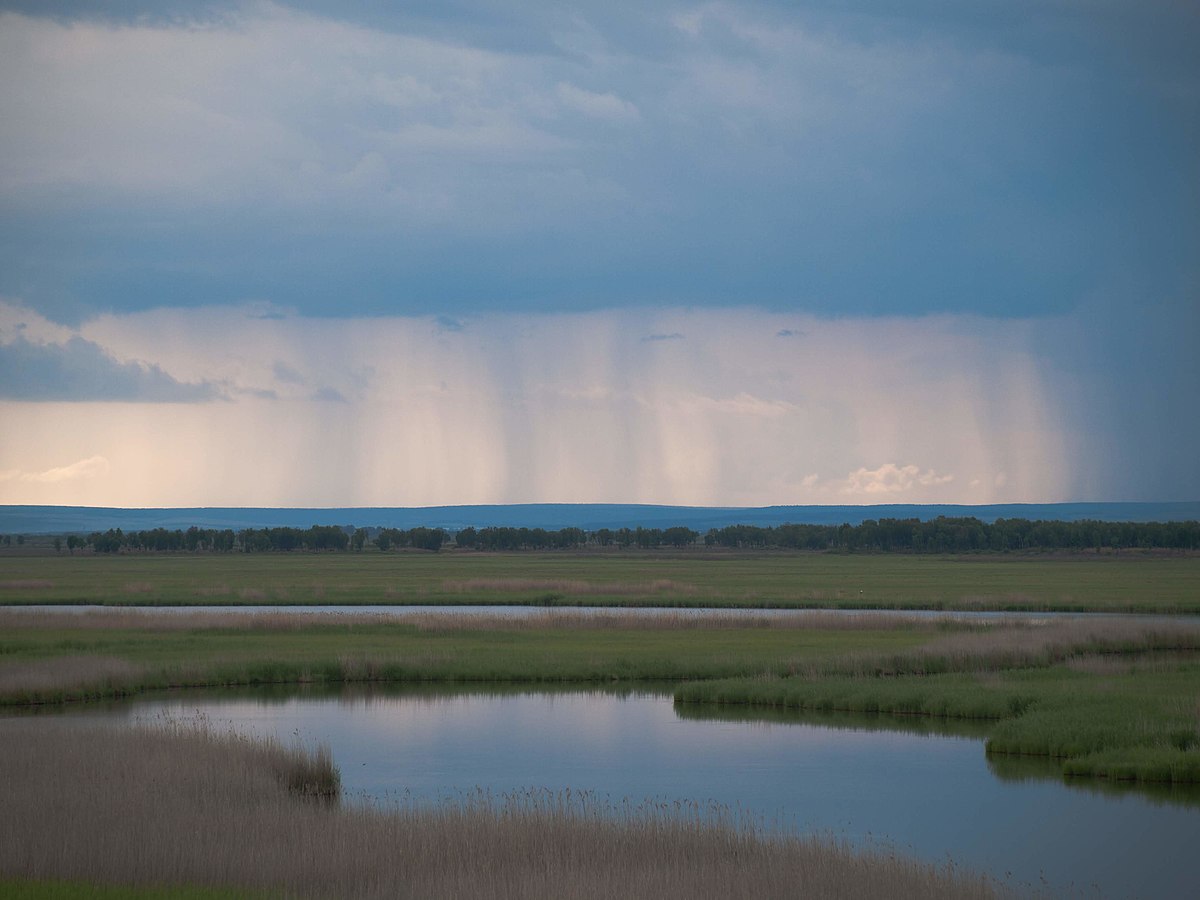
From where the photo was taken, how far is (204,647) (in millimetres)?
44250

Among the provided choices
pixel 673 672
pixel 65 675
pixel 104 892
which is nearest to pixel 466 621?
pixel 673 672

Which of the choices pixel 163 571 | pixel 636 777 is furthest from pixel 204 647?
pixel 163 571

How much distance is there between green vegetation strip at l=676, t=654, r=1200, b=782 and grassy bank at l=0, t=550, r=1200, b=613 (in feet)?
103

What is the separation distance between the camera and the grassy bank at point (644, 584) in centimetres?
7131

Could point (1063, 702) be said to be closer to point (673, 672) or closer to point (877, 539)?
point (673, 672)

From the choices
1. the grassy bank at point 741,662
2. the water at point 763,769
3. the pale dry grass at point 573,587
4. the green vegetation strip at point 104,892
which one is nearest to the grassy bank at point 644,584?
the pale dry grass at point 573,587

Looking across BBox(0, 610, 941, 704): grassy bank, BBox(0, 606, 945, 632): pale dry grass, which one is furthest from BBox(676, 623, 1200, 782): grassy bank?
BBox(0, 606, 945, 632): pale dry grass

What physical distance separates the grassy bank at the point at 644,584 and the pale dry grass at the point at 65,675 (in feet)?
113

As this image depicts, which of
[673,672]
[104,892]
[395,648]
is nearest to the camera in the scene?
[104,892]

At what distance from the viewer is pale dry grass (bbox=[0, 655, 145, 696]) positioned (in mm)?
33625

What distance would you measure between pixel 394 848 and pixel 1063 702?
1896 cm

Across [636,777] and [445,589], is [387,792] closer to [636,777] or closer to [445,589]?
[636,777]

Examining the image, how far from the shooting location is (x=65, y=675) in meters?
35.2

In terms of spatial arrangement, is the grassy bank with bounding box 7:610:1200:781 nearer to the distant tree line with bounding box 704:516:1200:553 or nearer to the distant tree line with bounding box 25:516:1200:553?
the distant tree line with bounding box 704:516:1200:553
